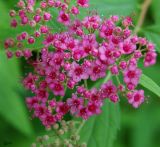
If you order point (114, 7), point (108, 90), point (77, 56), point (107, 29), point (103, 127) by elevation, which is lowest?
point (103, 127)

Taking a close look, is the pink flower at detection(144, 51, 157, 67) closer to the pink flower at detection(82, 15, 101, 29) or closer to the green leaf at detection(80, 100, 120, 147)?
the pink flower at detection(82, 15, 101, 29)

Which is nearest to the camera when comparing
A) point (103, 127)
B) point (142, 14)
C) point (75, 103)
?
point (75, 103)

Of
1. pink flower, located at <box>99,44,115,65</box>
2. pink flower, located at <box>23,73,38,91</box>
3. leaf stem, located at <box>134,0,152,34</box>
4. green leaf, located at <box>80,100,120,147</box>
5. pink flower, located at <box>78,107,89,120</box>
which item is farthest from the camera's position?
leaf stem, located at <box>134,0,152,34</box>

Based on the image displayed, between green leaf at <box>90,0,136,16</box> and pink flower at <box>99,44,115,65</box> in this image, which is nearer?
pink flower at <box>99,44,115,65</box>

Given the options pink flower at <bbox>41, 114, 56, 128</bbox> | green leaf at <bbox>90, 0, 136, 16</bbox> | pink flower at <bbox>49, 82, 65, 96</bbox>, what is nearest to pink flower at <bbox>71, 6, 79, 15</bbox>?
green leaf at <bbox>90, 0, 136, 16</bbox>

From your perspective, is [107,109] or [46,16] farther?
[107,109]

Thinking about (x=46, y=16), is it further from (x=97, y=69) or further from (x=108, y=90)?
(x=108, y=90)

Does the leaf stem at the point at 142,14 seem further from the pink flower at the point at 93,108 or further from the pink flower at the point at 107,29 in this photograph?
the pink flower at the point at 93,108

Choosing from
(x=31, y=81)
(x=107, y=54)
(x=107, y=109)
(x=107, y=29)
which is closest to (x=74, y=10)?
(x=107, y=29)
